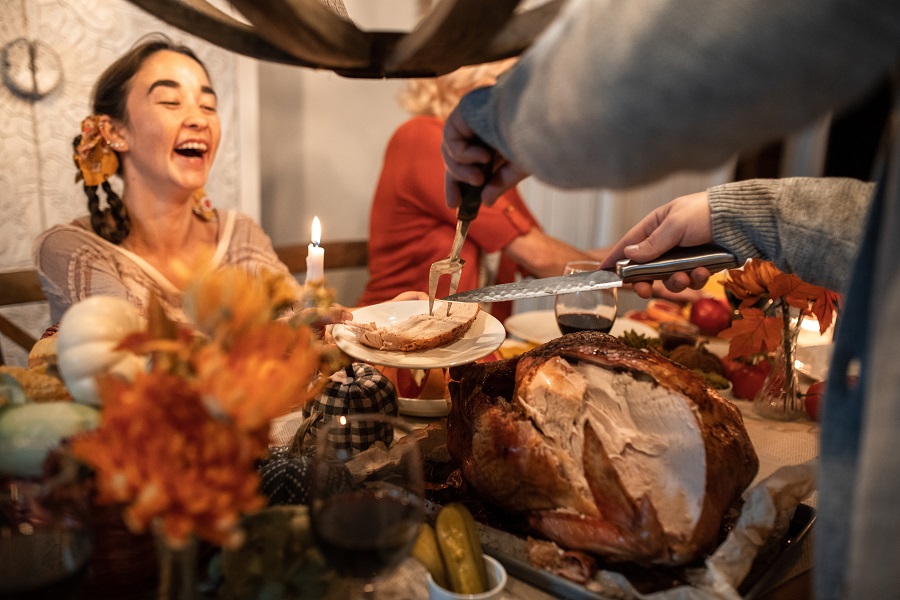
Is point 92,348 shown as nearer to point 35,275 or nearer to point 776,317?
point 776,317

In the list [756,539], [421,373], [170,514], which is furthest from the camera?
[421,373]

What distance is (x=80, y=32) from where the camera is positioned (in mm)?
2357

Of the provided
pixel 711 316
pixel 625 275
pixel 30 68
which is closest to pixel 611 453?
pixel 625 275

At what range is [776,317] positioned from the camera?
1476 mm

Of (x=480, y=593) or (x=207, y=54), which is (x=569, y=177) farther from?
(x=207, y=54)

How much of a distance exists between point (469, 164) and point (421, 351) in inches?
13.0

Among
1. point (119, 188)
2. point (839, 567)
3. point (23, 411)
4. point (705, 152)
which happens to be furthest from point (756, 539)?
point (119, 188)

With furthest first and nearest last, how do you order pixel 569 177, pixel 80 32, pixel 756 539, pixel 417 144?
pixel 417 144 → pixel 80 32 → pixel 756 539 → pixel 569 177

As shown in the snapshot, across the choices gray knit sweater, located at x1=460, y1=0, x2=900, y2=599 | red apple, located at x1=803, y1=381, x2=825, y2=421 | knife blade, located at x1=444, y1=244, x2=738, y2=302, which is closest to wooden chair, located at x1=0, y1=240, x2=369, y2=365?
knife blade, located at x1=444, y1=244, x2=738, y2=302

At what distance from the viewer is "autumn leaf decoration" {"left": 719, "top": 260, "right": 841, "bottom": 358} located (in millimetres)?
1358

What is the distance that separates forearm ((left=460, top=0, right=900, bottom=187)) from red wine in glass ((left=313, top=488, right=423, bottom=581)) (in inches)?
15.1

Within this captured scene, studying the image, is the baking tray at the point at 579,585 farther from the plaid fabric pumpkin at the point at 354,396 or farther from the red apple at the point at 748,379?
the red apple at the point at 748,379

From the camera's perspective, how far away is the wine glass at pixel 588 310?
155 centimetres

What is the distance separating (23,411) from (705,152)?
728 millimetres
